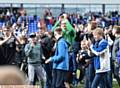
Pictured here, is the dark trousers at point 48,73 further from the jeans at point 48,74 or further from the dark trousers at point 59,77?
the dark trousers at point 59,77

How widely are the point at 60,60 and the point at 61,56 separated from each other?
15cm

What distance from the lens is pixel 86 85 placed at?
11656 mm

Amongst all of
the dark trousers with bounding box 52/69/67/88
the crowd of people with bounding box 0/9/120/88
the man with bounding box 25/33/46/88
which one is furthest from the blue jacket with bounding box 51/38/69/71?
the man with bounding box 25/33/46/88

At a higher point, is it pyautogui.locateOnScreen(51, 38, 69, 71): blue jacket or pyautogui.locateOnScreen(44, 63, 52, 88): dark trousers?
pyautogui.locateOnScreen(51, 38, 69, 71): blue jacket

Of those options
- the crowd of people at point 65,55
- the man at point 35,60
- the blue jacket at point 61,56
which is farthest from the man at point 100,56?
the man at point 35,60

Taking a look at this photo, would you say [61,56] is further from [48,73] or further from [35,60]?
[48,73]

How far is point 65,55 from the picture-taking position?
407 inches

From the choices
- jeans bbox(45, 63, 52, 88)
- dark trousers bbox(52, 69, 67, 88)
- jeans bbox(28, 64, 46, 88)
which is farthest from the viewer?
jeans bbox(45, 63, 52, 88)

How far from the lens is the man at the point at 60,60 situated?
33.5 feet

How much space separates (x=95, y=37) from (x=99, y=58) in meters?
0.46

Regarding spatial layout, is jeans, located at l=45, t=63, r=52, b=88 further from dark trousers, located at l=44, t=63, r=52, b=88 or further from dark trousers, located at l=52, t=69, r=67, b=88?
dark trousers, located at l=52, t=69, r=67, b=88

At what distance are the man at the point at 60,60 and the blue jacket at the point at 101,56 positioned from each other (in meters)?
0.63

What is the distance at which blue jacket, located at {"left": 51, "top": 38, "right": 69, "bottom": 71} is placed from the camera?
33.4 ft

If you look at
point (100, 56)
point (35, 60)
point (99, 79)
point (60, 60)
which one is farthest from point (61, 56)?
point (35, 60)
